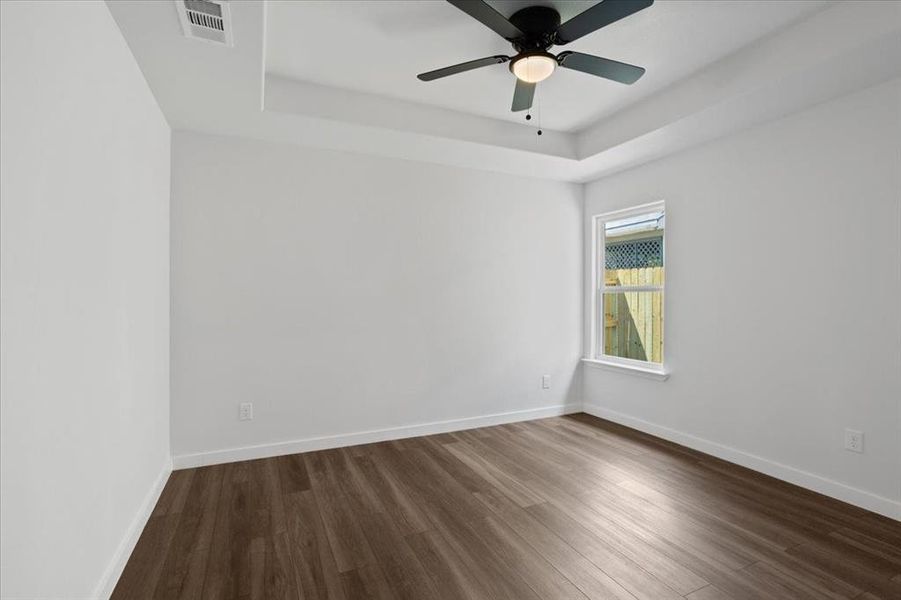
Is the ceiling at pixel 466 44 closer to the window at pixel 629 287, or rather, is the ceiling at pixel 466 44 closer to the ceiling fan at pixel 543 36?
the ceiling fan at pixel 543 36

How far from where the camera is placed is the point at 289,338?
134 inches

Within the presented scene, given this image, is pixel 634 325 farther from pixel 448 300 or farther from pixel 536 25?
pixel 536 25

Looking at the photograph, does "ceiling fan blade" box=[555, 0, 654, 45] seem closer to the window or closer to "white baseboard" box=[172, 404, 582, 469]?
the window

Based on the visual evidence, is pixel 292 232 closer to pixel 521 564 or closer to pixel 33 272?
pixel 33 272

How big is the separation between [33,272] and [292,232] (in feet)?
7.44

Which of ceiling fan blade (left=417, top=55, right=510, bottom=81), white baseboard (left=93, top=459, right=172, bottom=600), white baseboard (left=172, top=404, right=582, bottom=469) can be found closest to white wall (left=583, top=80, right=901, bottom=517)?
white baseboard (left=172, top=404, right=582, bottom=469)

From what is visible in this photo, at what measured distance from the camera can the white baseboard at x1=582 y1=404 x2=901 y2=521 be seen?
2459 mm

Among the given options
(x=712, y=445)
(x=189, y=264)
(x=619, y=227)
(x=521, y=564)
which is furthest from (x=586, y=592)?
(x=619, y=227)

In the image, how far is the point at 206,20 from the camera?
6.43ft

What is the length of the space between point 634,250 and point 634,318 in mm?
670

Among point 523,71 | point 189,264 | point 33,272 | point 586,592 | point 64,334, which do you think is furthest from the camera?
point 189,264

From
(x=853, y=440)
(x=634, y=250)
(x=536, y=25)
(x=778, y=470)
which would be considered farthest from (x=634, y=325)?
(x=536, y=25)

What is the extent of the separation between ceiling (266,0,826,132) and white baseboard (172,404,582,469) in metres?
2.70

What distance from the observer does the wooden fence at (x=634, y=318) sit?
398 cm
